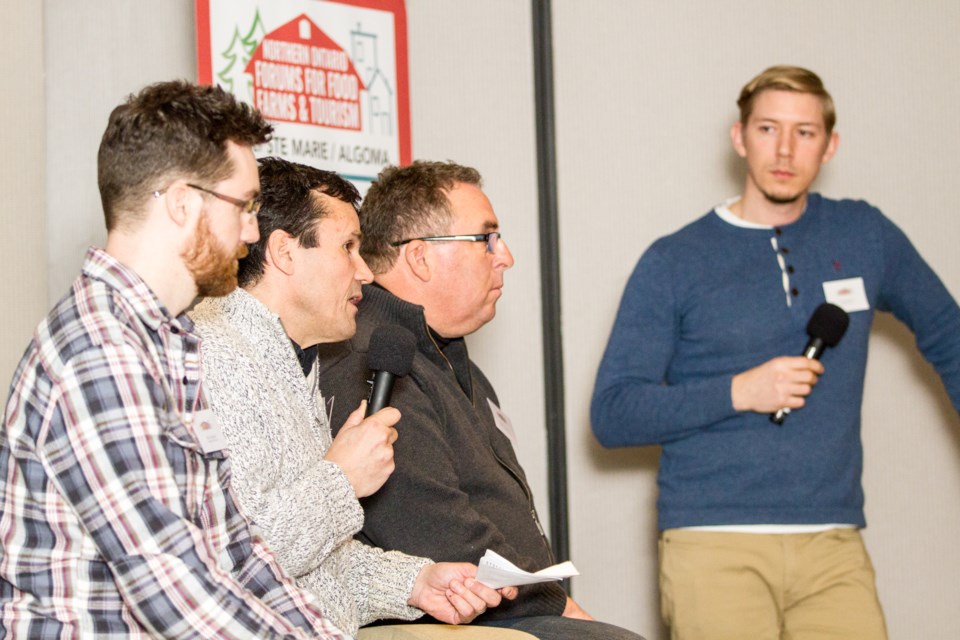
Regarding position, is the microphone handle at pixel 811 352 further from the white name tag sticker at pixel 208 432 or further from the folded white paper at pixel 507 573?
the white name tag sticker at pixel 208 432

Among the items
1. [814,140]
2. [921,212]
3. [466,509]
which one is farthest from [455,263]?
[921,212]

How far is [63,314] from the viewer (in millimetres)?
1444

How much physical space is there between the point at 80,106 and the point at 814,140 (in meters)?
1.86

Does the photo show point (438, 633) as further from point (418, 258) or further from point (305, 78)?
point (305, 78)

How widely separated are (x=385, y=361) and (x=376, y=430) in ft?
0.48

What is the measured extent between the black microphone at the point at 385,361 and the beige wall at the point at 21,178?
2.89 feet

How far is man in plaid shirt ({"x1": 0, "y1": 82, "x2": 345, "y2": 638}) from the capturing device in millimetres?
1362

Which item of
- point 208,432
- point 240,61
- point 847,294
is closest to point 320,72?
point 240,61

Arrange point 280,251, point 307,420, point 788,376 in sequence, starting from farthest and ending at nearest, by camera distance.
A: point 788,376, point 280,251, point 307,420

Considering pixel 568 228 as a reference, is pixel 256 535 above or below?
below

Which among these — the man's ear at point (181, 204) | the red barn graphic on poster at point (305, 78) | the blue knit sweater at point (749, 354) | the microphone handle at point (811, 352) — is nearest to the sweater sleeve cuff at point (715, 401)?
the blue knit sweater at point (749, 354)

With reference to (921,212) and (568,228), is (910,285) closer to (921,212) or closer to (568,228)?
(921,212)

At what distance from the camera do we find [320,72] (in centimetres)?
298

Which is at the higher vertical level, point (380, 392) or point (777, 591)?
point (380, 392)
